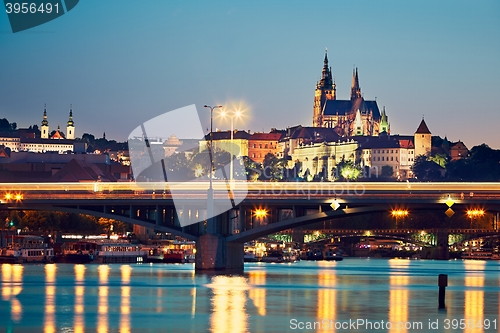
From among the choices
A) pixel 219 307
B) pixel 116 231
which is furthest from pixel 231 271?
pixel 116 231

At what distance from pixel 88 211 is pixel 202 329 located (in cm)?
4256

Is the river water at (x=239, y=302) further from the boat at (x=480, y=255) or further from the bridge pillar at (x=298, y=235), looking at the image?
the boat at (x=480, y=255)

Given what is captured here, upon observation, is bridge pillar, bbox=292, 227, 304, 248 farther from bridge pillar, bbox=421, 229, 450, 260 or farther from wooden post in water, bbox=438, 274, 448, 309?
wooden post in water, bbox=438, 274, 448, 309

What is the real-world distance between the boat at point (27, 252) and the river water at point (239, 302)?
2186 centimetres

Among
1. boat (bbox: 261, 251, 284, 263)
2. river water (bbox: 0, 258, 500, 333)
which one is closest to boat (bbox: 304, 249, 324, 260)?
boat (bbox: 261, 251, 284, 263)

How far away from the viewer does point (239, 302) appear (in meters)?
73.6

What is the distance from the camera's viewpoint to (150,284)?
9175 centimetres

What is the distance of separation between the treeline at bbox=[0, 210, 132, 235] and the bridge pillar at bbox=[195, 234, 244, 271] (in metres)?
55.2

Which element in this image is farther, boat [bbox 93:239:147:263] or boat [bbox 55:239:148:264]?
boat [bbox 93:239:147:263]

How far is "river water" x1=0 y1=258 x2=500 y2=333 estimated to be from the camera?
6072cm

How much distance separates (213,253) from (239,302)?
27.6 meters

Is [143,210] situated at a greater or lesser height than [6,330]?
greater

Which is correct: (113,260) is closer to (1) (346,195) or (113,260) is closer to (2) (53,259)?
(2) (53,259)

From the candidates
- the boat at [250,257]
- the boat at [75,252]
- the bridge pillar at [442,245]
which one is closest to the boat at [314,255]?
the bridge pillar at [442,245]
